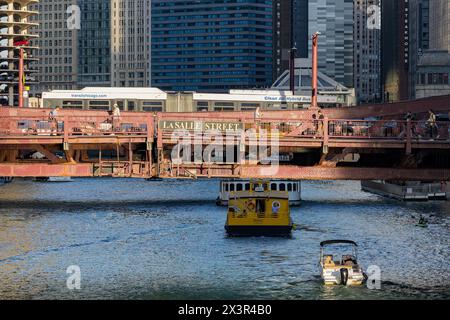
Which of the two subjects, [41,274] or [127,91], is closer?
[41,274]

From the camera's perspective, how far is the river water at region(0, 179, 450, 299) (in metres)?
57.4

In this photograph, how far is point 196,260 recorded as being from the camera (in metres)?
67.2

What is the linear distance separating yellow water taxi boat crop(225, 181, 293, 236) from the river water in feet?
5.29

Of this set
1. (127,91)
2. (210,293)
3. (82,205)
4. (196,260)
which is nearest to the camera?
(210,293)

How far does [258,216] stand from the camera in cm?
8025

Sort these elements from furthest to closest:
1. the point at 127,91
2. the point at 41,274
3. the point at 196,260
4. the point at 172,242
A: the point at 127,91 → the point at 172,242 → the point at 196,260 → the point at 41,274

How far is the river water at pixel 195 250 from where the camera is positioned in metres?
57.4

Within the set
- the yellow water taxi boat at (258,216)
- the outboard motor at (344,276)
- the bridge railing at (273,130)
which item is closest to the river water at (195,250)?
the outboard motor at (344,276)

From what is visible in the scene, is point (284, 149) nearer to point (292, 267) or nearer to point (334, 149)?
point (334, 149)

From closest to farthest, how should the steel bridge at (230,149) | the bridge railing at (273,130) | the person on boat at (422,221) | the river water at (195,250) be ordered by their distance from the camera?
the river water at (195,250) → the steel bridge at (230,149) → the bridge railing at (273,130) → the person on boat at (422,221)

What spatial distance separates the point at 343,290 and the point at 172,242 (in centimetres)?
2123

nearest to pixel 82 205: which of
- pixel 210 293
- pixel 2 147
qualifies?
pixel 2 147

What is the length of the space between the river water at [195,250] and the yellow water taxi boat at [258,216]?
5.29 feet

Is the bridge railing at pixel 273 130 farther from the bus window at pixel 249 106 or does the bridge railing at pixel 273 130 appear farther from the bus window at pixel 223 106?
the bus window at pixel 249 106
